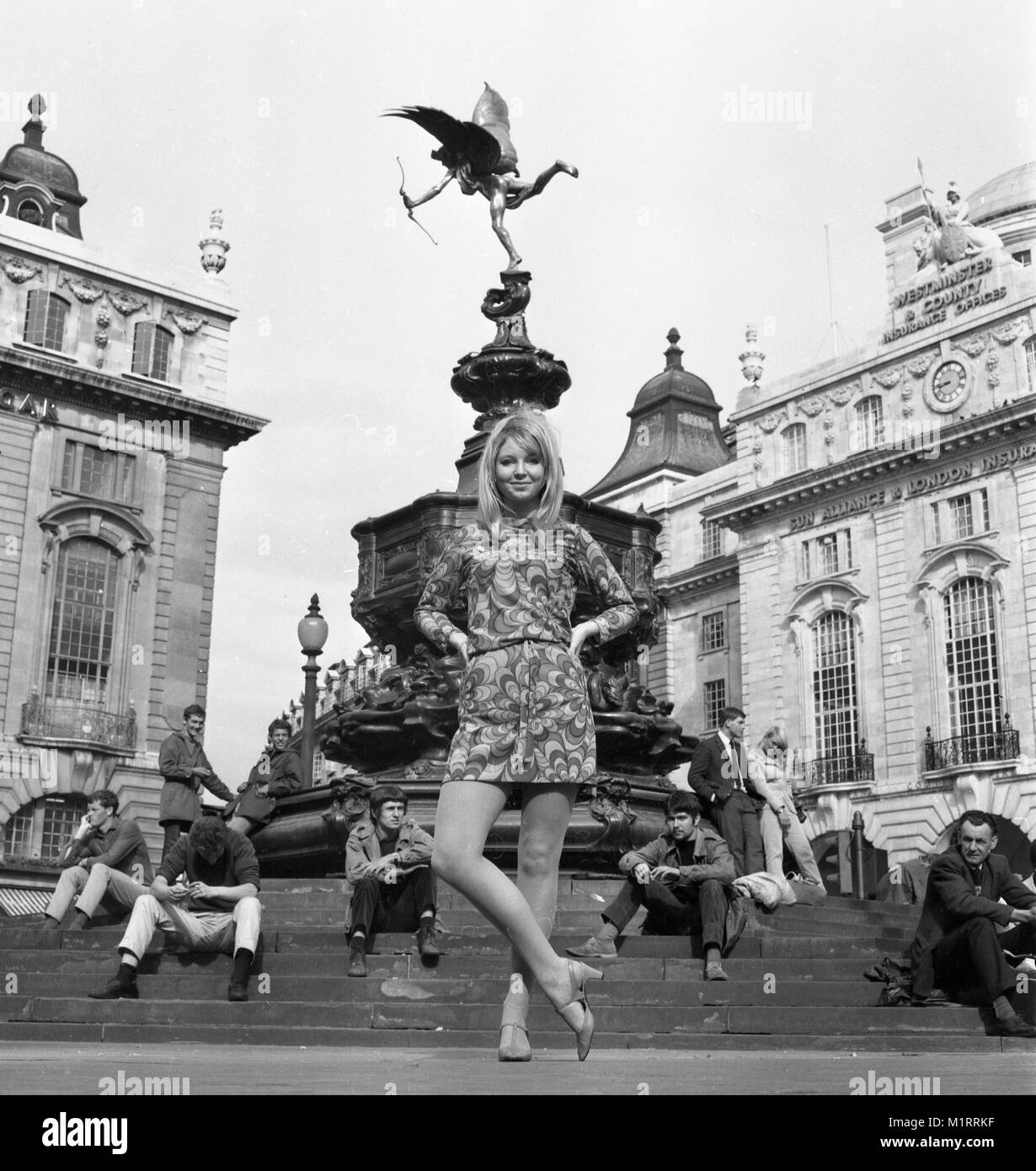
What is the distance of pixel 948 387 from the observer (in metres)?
41.7

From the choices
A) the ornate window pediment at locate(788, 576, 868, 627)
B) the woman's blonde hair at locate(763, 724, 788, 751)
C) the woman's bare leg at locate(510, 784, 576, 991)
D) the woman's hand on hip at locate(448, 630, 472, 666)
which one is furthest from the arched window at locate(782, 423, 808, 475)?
the woman's bare leg at locate(510, 784, 576, 991)

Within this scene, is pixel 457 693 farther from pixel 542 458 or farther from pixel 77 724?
pixel 77 724

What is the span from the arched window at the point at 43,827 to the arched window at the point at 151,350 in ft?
43.0

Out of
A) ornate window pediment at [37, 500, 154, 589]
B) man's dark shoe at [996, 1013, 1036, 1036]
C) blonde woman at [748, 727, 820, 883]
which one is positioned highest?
ornate window pediment at [37, 500, 154, 589]

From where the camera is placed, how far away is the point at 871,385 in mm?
44500

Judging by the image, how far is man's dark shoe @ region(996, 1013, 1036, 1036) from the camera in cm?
738

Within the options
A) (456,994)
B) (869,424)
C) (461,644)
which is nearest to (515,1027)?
(461,644)

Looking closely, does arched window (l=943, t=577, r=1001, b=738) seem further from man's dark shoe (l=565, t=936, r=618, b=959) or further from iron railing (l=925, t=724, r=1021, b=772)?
man's dark shoe (l=565, t=936, r=618, b=959)

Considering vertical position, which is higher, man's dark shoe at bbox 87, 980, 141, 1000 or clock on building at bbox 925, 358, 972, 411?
clock on building at bbox 925, 358, 972, 411

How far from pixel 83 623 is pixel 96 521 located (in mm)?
2994

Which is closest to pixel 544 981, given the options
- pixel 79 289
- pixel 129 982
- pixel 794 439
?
pixel 129 982

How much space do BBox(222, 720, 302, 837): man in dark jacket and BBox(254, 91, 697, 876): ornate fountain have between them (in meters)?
0.17
